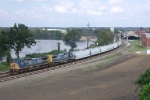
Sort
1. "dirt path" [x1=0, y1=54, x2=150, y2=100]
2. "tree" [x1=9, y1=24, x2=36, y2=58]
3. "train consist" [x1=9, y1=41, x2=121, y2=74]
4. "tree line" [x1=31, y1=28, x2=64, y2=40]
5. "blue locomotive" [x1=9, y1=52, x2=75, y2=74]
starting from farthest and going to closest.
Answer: "tree line" [x1=31, y1=28, x2=64, y2=40]
"tree" [x1=9, y1=24, x2=36, y2=58]
"train consist" [x1=9, y1=41, x2=121, y2=74]
"blue locomotive" [x1=9, y1=52, x2=75, y2=74]
"dirt path" [x1=0, y1=54, x2=150, y2=100]

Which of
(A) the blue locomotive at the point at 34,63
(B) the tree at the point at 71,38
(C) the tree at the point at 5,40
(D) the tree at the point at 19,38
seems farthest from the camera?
(B) the tree at the point at 71,38

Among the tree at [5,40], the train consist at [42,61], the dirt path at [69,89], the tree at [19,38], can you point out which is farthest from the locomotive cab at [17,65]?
the tree at [5,40]

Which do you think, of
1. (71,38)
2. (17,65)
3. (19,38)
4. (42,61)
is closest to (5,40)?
(19,38)

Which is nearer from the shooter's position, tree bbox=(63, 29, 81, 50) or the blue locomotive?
the blue locomotive

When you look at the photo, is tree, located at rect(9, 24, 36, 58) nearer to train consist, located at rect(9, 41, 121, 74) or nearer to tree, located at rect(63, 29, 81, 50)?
train consist, located at rect(9, 41, 121, 74)

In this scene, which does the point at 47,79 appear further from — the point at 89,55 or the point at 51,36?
the point at 51,36

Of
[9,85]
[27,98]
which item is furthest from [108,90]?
[9,85]

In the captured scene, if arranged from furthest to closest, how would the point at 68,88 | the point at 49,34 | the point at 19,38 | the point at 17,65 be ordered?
the point at 49,34 < the point at 19,38 < the point at 17,65 < the point at 68,88

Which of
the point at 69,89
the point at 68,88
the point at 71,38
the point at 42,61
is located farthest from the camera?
the point at 71,38

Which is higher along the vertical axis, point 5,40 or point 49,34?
point 5,40

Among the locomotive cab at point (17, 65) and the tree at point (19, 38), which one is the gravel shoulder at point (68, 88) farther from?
the tree at point (19, 38)

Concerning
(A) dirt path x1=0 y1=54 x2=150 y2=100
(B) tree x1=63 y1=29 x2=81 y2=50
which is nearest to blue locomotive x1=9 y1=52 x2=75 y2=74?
(A) dirt path x1=0 y1=54 x2=150 y2=100

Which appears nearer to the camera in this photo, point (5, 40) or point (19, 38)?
point (5, 40)

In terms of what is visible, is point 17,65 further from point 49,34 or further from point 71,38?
point 49,34
